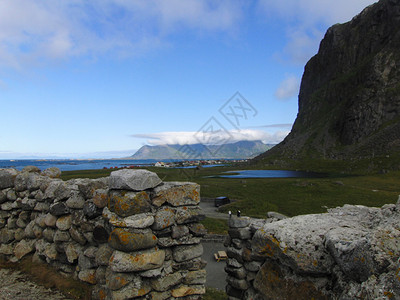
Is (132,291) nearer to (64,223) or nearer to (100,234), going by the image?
(100,234)

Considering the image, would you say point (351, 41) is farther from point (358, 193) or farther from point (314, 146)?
point (358, 193)

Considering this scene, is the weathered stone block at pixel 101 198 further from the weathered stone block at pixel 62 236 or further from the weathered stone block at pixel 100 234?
the weathered stone block at pixel 62 236

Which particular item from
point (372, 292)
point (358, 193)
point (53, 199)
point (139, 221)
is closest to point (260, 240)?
point (372, 292)

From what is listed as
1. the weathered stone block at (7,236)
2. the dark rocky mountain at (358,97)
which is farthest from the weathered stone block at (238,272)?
the dark rocky mountain at (358,97)

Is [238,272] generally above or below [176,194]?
below

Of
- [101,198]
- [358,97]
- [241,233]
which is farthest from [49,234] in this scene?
[358,97]

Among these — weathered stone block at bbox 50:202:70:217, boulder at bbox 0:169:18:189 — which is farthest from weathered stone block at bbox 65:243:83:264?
boulder at bbox 0:169:18:189

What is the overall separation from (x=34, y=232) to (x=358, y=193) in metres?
51.8

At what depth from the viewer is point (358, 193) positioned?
47.0 metres

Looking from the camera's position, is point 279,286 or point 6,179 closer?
point 279,286

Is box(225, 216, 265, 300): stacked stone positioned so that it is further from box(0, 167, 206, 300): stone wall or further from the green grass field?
the green grass field

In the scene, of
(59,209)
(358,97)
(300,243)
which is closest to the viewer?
(300,243)

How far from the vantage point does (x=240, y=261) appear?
678 centimetres

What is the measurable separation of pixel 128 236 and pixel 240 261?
3.03 metres
